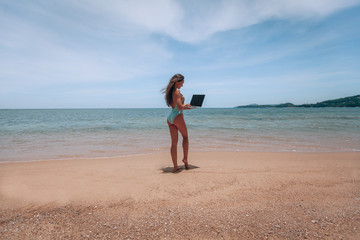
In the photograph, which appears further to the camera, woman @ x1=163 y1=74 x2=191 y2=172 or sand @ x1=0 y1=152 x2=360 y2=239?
woman @ x1=163 y1=74 x2=191 y2=172

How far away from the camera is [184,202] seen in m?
3.00

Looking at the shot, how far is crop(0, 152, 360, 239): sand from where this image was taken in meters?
2.32

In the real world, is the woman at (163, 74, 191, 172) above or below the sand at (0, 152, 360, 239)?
above

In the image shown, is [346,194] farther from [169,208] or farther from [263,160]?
[169,208]

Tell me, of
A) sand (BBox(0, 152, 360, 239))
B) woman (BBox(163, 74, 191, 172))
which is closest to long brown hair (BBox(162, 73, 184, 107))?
woman (BBox(163, 74, 191, 172))

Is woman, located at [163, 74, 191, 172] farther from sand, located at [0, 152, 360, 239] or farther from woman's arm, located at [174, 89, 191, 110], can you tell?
sand, located at [0, 152, 360, 239]

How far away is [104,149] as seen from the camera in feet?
25.9

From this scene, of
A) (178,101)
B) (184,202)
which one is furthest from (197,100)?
(184,202)

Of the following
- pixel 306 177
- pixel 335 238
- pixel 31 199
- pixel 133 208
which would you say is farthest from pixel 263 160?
pixel 31 199

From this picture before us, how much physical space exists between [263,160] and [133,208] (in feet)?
13.3

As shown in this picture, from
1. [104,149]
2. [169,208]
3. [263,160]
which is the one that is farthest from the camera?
[104,149]

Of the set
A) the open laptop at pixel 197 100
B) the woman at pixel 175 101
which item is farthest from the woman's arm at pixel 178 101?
the open laptop at pixel 197 100

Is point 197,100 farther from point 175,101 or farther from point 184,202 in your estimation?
point 184,202

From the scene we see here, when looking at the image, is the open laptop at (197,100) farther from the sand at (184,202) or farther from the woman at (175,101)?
the sand at (184,202)
